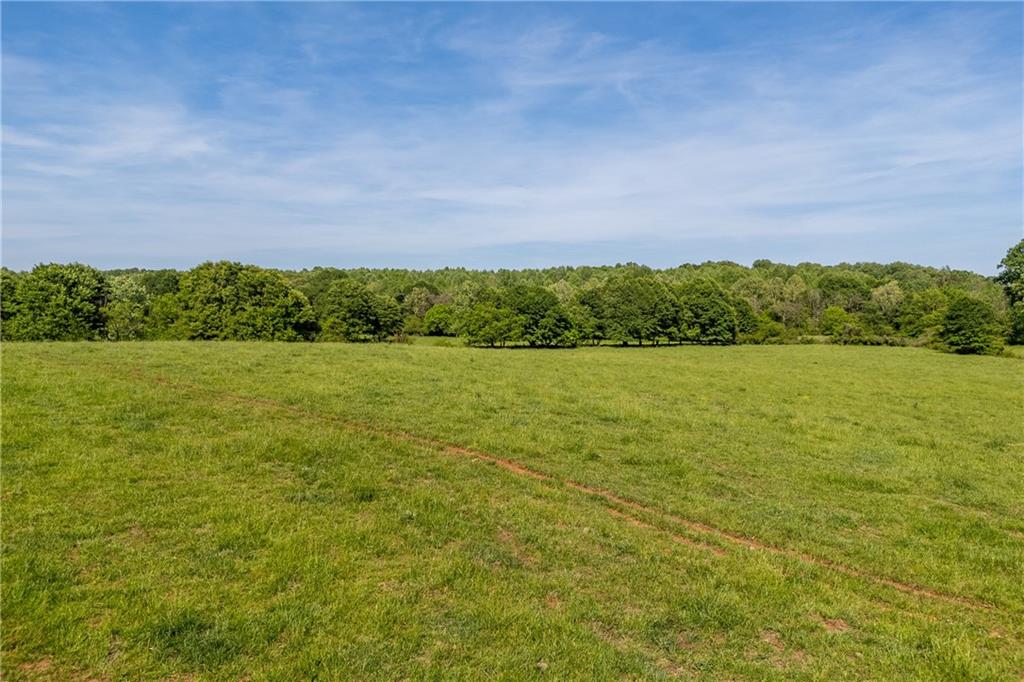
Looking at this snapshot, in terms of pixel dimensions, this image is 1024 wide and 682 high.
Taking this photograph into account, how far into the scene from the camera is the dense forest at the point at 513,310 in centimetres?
5950

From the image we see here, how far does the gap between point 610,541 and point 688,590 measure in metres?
1.81

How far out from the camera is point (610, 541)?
953cm

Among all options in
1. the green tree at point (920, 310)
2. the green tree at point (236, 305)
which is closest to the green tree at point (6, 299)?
the green tree at point (236, 305)

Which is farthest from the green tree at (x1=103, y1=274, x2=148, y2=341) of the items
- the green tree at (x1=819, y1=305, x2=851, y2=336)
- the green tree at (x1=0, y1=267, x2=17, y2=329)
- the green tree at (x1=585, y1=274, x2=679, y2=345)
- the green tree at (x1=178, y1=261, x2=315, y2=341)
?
the green tree at (x1=819, y1=305, x2=851, y2=336)

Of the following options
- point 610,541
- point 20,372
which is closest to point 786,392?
point 610,541

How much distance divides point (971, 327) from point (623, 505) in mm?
73279

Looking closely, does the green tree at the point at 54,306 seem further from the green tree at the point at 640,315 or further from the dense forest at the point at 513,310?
the green tree at the point at 640,315

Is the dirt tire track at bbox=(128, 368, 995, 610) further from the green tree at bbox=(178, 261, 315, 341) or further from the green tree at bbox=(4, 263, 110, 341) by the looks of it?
the green tree at bbox=(4, 263, 110, 341)

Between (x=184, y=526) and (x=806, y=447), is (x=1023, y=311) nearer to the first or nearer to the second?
(x=806, y=447)

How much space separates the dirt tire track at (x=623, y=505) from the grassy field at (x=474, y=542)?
7cm

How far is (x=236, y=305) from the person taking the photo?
62219 millimetres

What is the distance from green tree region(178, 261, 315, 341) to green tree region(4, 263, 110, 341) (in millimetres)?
9218

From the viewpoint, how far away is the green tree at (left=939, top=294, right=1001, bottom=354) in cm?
6234

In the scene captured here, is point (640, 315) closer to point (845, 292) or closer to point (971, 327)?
point (971, 327)
